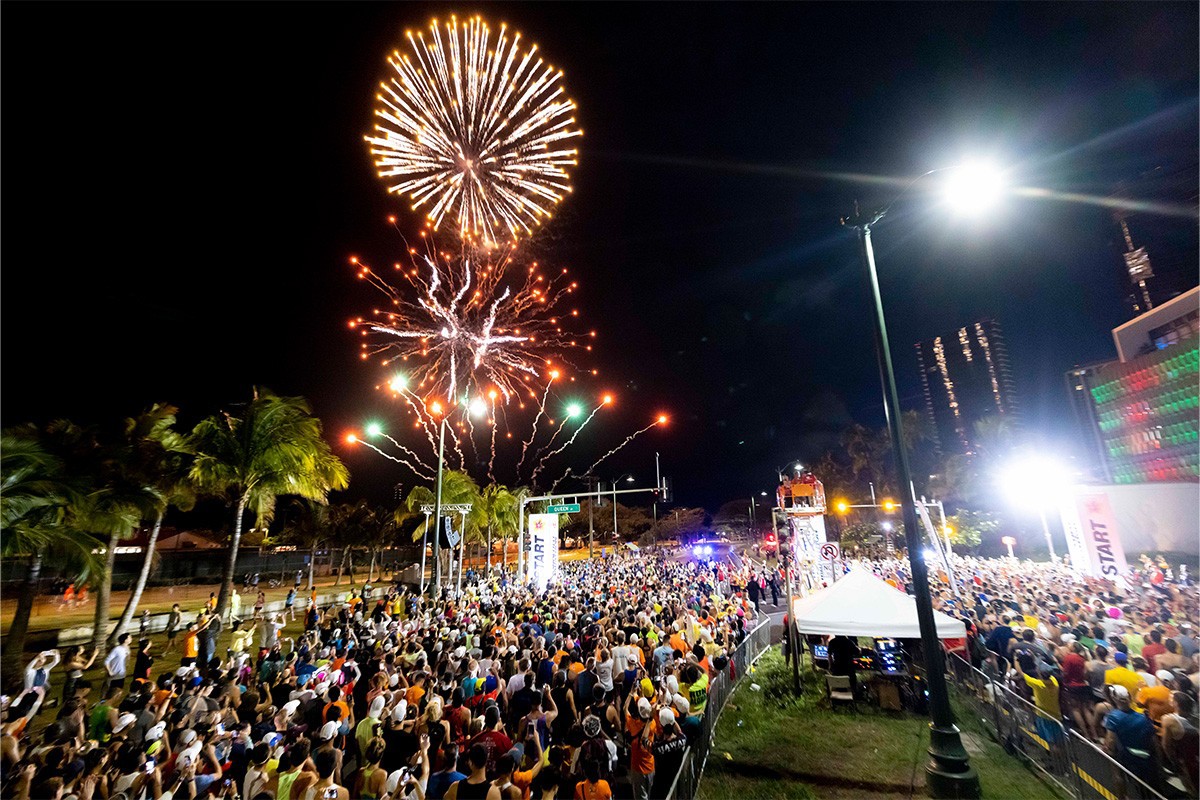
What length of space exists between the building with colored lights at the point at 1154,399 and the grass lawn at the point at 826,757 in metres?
82.0

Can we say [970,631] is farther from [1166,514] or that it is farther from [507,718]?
[1166,514]

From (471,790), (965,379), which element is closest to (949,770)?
(471,790)

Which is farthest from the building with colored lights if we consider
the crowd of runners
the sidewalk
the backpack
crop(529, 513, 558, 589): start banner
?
the sidewalk

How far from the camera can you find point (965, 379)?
188 metres

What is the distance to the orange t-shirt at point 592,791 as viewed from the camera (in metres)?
5.44

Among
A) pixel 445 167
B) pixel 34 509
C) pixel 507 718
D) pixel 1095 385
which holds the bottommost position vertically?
pixel 507 718

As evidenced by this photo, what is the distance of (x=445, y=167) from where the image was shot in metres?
20.8

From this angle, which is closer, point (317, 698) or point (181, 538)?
point (317, 698)

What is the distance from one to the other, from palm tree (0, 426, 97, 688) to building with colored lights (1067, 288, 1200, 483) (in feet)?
309

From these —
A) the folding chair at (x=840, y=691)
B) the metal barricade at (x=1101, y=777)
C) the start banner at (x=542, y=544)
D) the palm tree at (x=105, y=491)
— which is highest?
A: the palm tree at (x=105, y=491)

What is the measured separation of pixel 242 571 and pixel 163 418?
1520 inches

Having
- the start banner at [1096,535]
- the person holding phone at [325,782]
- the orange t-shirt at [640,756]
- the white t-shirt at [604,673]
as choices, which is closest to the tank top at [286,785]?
the person holding phone at [325,782]

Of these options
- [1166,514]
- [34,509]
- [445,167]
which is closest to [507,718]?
[34,509]

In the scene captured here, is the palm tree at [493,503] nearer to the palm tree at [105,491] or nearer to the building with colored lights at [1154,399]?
the palm tree at [105,491]
